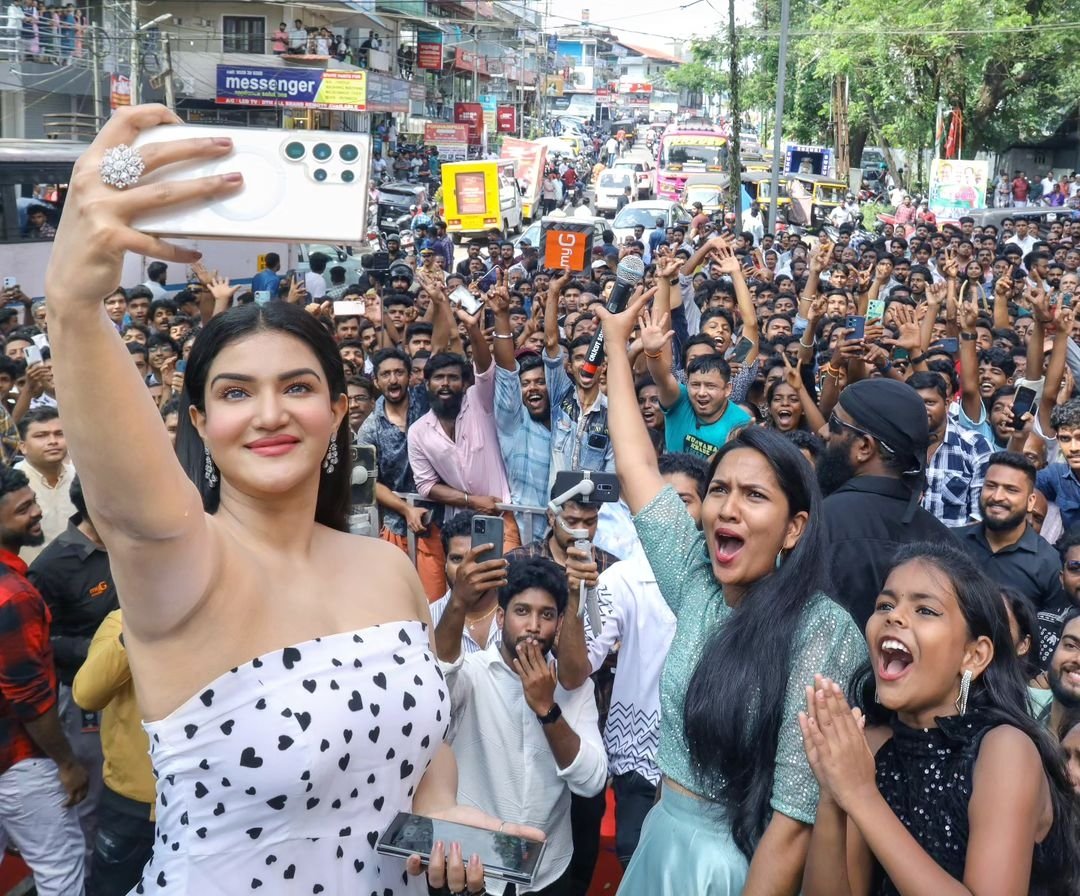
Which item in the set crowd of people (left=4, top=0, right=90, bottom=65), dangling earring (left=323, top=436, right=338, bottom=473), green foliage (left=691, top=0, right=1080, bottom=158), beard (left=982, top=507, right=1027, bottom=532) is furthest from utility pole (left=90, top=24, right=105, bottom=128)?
dangling earring (left=323, top=436, right=338, bottom=473)

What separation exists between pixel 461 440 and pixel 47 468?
1874 mm

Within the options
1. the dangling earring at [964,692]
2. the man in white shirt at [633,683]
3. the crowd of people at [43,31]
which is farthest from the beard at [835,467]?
the crowd of people at [43,31]

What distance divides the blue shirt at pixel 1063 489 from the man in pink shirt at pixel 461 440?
2455 millimetres

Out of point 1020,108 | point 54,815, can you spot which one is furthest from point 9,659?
point 1020,108

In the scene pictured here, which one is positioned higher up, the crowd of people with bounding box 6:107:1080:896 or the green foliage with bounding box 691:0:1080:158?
the green foliage with bounding box 691:0:1080:158

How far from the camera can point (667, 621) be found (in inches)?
165

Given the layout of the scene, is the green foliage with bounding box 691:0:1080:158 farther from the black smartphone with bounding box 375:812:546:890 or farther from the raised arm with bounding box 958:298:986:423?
the black smartphone with bounding box 375:812:546:890

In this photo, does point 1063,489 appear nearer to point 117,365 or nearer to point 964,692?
point 964,692

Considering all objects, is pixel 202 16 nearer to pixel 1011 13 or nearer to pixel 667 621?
pixel 1011 13

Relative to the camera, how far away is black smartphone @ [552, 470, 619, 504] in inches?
131

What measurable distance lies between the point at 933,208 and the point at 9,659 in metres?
25.7

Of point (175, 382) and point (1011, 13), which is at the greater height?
point (1011, 13)

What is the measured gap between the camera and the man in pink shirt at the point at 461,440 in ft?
19.9

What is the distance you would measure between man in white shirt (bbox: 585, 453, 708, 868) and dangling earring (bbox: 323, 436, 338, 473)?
196 centimetres
